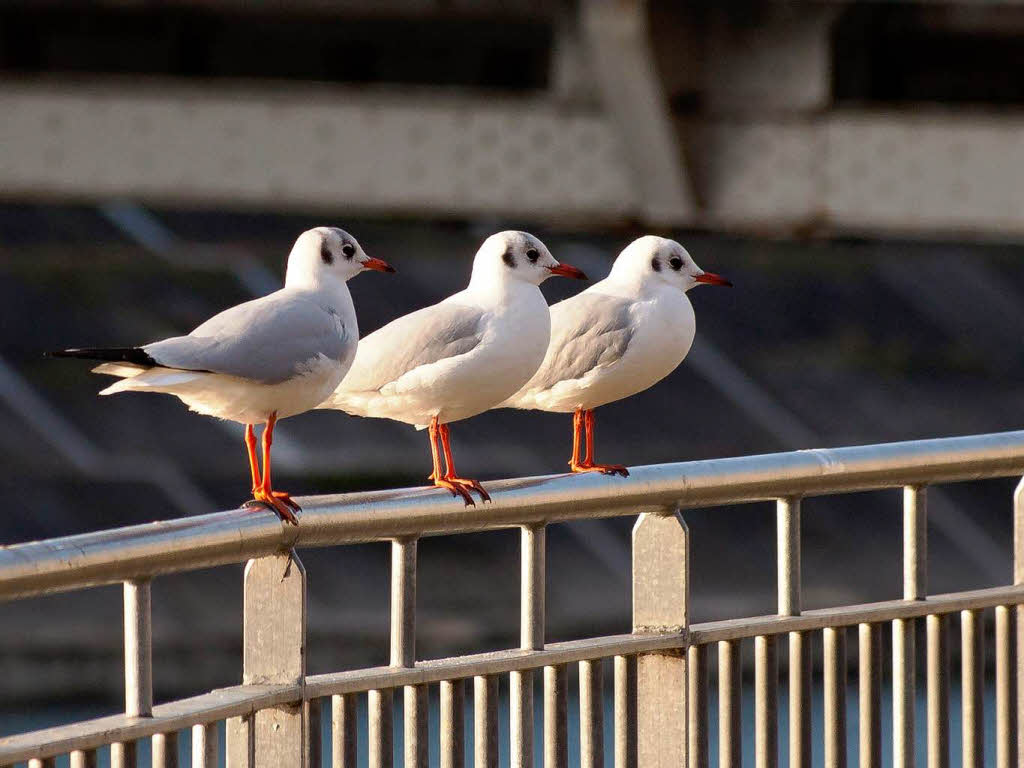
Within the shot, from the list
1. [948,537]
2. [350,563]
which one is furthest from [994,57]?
[350,563]

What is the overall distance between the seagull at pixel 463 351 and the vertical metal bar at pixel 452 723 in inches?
47.5

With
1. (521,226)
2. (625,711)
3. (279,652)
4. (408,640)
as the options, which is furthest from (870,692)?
(521,226)

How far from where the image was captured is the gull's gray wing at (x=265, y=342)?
152 inches

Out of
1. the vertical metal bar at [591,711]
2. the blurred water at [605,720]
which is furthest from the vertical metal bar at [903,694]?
the blurred water at [605,720]

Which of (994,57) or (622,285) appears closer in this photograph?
(622,285)

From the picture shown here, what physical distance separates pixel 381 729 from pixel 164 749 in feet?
1.36

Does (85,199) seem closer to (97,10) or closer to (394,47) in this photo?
(97,10)

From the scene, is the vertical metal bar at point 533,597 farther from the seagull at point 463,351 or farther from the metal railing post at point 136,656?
the seagull at point 463,351

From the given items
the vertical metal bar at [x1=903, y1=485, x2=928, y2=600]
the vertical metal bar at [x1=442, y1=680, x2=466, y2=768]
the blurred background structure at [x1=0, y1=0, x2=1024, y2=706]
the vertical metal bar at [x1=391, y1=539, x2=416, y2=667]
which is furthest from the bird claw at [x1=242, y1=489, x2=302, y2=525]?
the blurred background structure at [x1=0, y1=0, x2=1024, y2=706]

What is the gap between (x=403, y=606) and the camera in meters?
2.94

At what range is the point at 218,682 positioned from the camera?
14.4 metres

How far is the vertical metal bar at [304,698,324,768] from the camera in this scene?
280 cm

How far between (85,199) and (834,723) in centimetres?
1228

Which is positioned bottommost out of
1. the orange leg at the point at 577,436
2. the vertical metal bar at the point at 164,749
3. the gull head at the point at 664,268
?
Answer: the vertical metal bar at the point at 164,749
